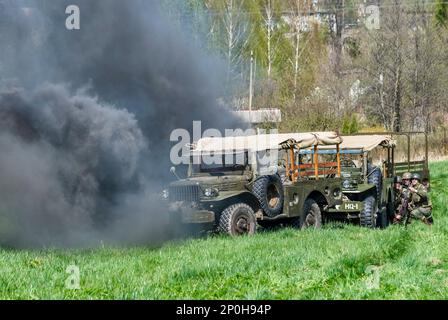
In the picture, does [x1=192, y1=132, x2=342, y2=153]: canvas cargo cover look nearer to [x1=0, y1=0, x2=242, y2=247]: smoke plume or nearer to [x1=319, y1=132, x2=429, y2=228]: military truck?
[x1=0, y1=0, x2=242, y2=247]: smoke plume

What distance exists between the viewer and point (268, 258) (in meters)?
10.3

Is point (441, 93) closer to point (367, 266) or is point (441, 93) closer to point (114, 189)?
point (114, 189)

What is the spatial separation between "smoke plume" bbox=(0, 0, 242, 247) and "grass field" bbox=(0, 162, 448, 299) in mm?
1353

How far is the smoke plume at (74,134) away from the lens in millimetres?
12875

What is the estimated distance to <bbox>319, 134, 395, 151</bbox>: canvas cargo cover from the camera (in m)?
19.5

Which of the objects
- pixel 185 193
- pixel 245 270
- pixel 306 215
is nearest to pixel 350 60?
pixel 306 215

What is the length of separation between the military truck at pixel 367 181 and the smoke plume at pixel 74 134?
4321mm

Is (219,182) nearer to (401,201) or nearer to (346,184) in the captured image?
(346,184)

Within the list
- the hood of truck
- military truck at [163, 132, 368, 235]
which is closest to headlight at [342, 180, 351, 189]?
military truck at [163, 132, 368, 235]

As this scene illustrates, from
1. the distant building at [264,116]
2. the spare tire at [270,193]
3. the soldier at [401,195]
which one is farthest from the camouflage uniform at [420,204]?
the distant building at [264,116]

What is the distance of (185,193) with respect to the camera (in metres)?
14.5

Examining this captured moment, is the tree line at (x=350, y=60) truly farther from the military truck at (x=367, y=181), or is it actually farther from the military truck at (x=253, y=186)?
Answer: the military truck at (x=253, y=186)
